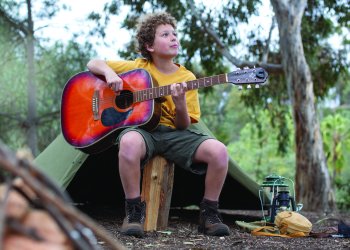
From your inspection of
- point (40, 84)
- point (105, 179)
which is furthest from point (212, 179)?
point (40, 84)

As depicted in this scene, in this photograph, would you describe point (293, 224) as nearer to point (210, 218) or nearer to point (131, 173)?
point (210, 218)

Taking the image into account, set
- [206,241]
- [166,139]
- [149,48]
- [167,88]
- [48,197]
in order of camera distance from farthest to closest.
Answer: [149,48] < [166,139] < [167,88] < [206,241] < [48,197]

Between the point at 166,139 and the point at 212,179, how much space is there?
1.33ft

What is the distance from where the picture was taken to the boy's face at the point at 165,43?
13.8 ft

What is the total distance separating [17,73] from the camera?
11.3 metres

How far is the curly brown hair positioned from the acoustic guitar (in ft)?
0.80

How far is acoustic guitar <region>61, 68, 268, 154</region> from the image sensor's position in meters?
3.96

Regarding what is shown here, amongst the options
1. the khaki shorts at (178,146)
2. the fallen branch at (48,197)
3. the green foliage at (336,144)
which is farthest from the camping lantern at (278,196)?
the green foliage at (336,144)

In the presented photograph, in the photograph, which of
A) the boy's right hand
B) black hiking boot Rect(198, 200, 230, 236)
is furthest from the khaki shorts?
the boy's right hand

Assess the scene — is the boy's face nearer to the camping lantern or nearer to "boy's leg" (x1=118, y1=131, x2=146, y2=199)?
"boy's leg" (x1=118, y1=131, x2=146, y2=199)

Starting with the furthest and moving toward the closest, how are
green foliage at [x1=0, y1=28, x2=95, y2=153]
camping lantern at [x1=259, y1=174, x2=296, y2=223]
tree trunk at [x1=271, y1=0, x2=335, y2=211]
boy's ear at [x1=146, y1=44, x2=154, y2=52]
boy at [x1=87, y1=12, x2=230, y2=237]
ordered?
1. green foliage at [x1=0, y1=28, x2=95, y2=153]
2. tree trunk at [x1=271, y1=0, x2=335, y2=211]
3. camping lantern at [x1=259, y1=174, x2=296, y2=223]
4. boy's ear at [x1=146, y1=44, x2=154, y2=52]
5. boy at [x1=87, y1=12, x2=230, y2=237]

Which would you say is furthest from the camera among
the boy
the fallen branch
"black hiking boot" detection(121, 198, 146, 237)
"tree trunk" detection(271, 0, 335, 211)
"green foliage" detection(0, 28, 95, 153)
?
"green foliage" detection(0, 28, 95, 153)

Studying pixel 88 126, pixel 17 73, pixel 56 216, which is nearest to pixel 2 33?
pixel 17 73

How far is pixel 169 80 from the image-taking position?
13.7 feet
